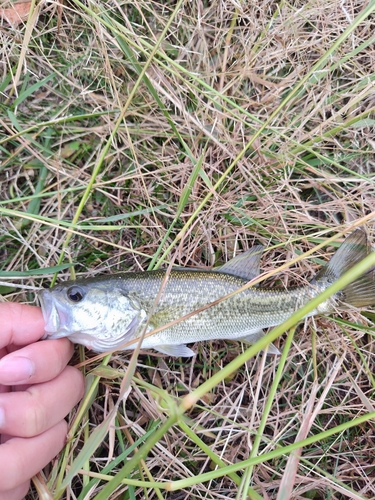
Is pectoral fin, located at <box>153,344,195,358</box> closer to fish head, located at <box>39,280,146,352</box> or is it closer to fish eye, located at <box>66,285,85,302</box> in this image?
fish head, located at <box>39,280,146,352</box>

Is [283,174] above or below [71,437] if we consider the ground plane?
above

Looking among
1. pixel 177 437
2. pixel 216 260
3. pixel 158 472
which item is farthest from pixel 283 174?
pixel 158 472

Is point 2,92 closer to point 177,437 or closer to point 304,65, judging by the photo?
point 304,65

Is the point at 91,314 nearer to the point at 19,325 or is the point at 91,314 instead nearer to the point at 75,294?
the point at 75,294

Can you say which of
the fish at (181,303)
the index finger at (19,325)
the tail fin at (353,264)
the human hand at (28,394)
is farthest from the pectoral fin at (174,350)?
the tail fin at (353,264)

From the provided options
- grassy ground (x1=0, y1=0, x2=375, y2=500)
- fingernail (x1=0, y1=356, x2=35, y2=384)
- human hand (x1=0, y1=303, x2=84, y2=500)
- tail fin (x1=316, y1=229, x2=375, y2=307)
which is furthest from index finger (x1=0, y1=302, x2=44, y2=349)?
tail fin (x1=316, y1=229, x2=375, y2=307)

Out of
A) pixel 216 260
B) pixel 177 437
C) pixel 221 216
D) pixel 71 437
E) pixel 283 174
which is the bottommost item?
pixel 177 437

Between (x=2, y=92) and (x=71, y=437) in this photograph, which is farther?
(x=2, y=92)
